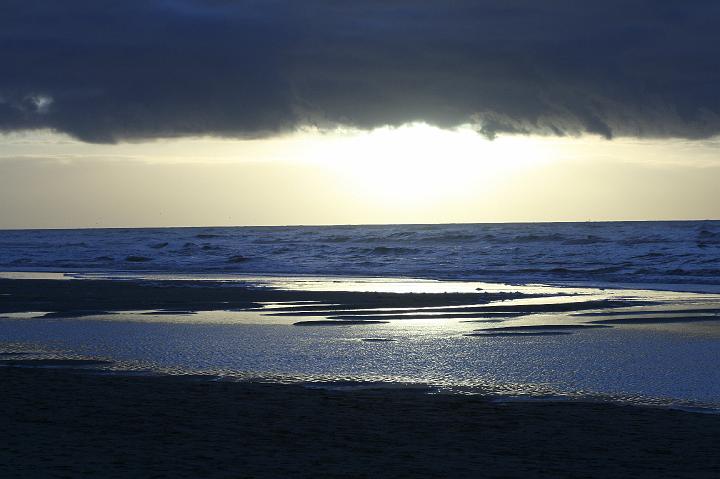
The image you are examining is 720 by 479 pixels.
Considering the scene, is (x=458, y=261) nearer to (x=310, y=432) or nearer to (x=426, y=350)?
(x=426, y=350)

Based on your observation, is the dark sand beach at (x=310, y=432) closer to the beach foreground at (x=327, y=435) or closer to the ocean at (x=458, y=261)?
the beach foreground at (x=327, y=435)

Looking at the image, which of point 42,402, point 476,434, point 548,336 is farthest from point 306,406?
point 548,336

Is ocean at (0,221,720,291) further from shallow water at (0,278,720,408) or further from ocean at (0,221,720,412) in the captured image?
shallow water at (0,278,720,408)

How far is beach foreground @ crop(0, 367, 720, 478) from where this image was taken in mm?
6145

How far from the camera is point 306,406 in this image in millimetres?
8445

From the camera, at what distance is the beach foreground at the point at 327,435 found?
20.2 feet

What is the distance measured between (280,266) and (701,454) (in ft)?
124

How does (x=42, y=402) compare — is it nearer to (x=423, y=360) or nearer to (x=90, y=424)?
(x=90, y=424)

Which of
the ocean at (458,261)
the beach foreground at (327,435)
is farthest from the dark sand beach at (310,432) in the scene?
the ocean at (458,261)

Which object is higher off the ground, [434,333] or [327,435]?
[434,333]

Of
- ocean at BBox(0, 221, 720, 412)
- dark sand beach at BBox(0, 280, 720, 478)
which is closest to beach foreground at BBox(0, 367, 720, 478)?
dark sand beach at BBox(0, 280, 720, 478)

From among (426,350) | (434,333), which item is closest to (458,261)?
(434,333)

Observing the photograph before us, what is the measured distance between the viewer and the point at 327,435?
284 inches

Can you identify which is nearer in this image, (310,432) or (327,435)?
(327,435)
